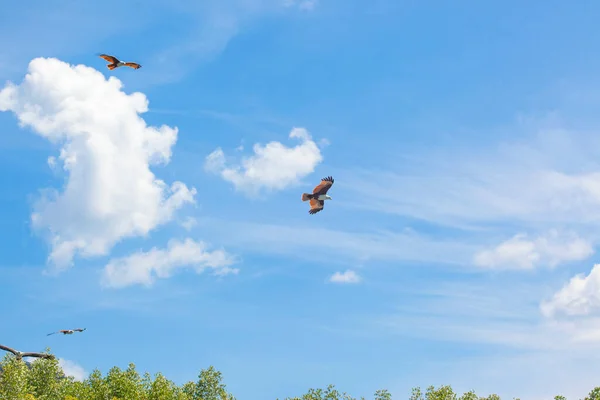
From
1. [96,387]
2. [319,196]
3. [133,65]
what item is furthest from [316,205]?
[96,387]

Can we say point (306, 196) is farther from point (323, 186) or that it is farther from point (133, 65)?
point (133, 65)

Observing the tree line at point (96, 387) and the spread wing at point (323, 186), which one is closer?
the spread wing at point (323, 186)

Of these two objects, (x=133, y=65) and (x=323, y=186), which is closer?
(x=133, y=65)

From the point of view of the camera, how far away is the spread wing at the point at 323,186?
45812 mm

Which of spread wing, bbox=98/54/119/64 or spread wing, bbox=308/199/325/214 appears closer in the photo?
spread wing, bbox=98/54/119/64

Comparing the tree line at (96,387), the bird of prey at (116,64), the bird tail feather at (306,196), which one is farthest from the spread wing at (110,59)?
the tree line at (96,387)

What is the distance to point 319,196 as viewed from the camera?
1818 inches

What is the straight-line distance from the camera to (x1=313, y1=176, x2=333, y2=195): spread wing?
4581 centimetres

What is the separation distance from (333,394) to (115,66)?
61.2 meters

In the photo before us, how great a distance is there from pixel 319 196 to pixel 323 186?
76 centimetres

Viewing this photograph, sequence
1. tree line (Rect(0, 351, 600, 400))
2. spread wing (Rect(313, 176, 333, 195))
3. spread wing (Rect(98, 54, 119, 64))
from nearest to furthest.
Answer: spread wing (Rect(98, 54, 119, 64)), spread wing (Rect(313, 176, 333, 195)), tree line (Rect(0, 351, 600, 400))

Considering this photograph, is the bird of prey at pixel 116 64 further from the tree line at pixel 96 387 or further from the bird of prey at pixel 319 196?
the tree line at pixel 96 387

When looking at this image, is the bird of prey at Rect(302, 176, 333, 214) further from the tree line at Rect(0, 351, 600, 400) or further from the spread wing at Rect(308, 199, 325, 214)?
the tree line at Rect(0, 351, 600, 400)

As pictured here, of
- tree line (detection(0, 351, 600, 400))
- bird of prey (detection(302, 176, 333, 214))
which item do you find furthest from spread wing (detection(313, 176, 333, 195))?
tree line (detection(0, 351, 600, 400))
